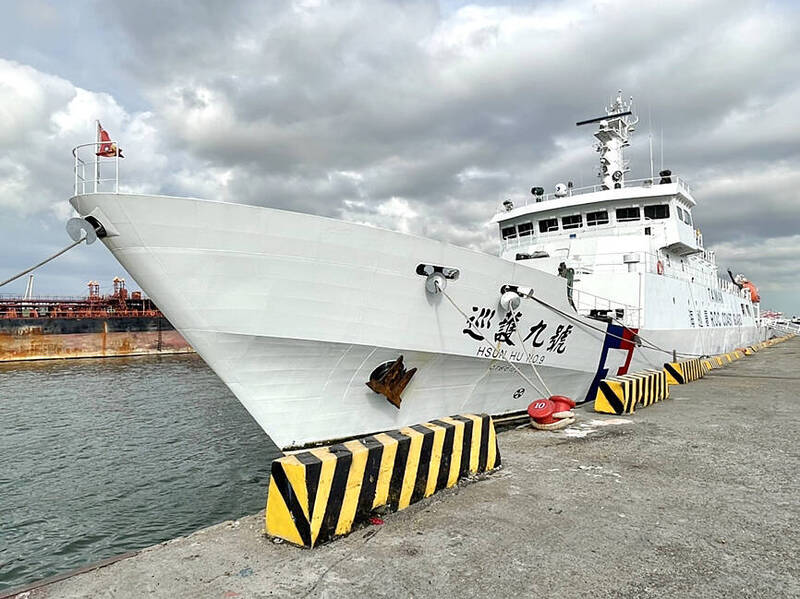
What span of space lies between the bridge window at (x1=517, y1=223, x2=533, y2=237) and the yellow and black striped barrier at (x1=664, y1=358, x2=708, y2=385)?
15.5 feet

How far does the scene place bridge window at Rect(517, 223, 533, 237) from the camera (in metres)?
13.1

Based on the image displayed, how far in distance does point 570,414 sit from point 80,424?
10226 mm

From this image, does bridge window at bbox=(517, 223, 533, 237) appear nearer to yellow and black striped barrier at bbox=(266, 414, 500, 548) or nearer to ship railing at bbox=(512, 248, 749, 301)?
ship railing at bbox=(512, 248, 749, 301)

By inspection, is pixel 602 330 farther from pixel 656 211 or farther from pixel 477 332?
pixel 656 211

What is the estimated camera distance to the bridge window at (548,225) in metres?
12.7

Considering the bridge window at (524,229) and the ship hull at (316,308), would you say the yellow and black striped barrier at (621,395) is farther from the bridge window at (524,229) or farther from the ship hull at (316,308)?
the bridge window at (524,229)

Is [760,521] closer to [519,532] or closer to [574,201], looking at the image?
[519,532]

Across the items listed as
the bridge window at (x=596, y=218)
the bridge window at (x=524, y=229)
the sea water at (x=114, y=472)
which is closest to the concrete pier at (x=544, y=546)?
the sea water at (x=114, y=472)

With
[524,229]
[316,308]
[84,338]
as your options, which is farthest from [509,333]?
[84,338]

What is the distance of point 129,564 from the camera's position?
331cm

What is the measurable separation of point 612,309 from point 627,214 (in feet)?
10.7

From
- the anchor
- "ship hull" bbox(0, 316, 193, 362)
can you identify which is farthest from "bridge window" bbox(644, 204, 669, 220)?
"ship hull" bbox(0, 316, 193, 362)

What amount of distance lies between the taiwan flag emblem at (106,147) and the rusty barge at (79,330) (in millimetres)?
19743

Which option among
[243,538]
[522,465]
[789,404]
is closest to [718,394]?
Answer: [789,404]
